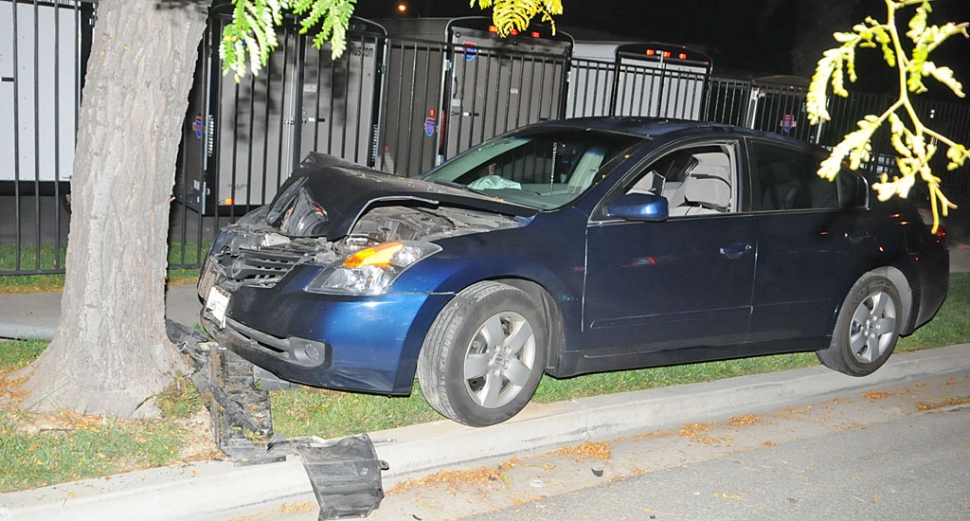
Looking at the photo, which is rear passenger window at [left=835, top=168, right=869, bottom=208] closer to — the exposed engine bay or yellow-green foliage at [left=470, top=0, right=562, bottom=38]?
yellow-green foliage at [left=470, top=0, right=562, bottom=38]

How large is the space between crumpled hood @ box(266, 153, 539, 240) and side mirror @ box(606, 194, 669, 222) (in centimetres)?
47

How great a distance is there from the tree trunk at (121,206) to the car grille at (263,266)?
487mm

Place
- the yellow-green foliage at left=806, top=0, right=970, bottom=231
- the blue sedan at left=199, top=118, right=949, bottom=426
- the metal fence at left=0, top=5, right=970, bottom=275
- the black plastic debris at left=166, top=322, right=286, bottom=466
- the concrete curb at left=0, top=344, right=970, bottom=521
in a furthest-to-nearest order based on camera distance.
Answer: the metal fence at left=0, top=5, right=970, bottom=275
the blue sedan at left=199, top=118, right=949, bottom=426
the black plastic debris at left=166, top=322, right=286, bottom=466
the concrete curb at left=0, top=344, right=970, bottom=521
the yellow-green foliage at left=806, top=0, right=970, bottom=231

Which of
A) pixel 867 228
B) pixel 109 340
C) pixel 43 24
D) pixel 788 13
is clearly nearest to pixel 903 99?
pixel 109 340

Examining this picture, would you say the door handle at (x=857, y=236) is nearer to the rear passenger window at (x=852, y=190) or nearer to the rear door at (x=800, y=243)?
the rear door at (x=800, y=243)

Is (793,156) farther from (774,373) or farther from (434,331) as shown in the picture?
(434,331)

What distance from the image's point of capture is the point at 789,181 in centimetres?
656

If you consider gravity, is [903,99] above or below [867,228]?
above

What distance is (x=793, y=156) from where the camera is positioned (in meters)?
6.66

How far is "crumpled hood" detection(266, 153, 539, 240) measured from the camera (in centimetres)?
514

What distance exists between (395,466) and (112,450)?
1346 mm

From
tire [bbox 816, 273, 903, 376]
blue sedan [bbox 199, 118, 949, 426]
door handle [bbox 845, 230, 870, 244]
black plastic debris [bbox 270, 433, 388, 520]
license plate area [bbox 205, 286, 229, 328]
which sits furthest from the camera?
tire [bbox 816, 273, 903, 376]

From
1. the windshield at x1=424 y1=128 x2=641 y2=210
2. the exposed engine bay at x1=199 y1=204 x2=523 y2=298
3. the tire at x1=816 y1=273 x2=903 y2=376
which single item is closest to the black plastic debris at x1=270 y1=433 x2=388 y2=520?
the exposed engine bay at x1=199 y1=204 x2=523 y2=298

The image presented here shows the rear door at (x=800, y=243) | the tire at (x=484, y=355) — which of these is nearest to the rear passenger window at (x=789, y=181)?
the rear door at (x=800, y=243)
